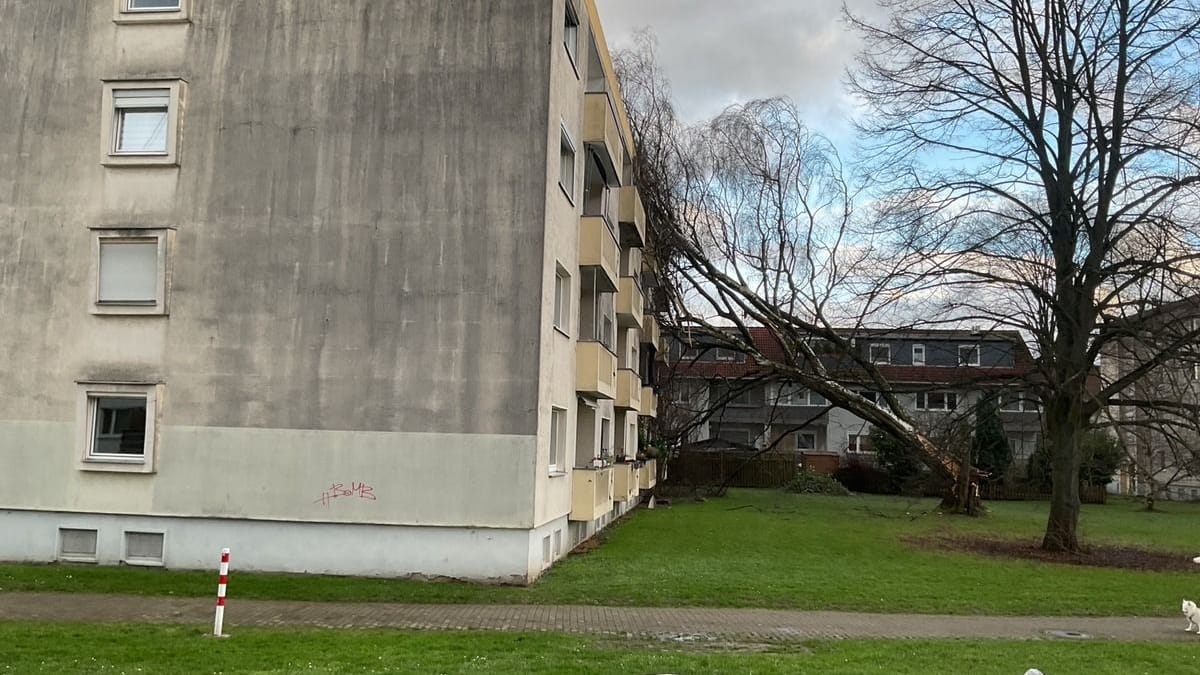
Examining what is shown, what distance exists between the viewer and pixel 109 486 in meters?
15.6

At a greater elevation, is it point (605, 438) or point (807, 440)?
point (807, 440)

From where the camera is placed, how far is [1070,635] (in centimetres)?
1188

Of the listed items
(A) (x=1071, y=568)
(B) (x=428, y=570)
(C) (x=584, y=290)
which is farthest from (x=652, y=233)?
(B) (x=428, y=570)

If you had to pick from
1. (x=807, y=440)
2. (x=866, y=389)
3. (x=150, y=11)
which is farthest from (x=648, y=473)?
(x=807, y=440)

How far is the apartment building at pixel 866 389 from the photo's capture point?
22250mm

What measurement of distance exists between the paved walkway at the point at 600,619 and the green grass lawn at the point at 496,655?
697mm

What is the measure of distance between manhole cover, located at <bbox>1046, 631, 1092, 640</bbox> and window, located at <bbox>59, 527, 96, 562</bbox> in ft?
45.4

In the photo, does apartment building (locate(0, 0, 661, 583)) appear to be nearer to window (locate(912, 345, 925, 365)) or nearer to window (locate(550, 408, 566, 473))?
window (locate(550, 408, 566, 473))

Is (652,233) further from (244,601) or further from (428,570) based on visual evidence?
(244,601)

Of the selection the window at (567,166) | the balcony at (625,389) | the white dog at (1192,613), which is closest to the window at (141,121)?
the window at (567,166)

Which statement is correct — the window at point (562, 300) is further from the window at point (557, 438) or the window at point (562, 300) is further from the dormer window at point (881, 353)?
the dormer window at point (881, 353)

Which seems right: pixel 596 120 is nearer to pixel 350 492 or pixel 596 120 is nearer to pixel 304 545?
pixel 350 492

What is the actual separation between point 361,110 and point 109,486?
714 cm

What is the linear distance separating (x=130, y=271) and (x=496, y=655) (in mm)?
10320
